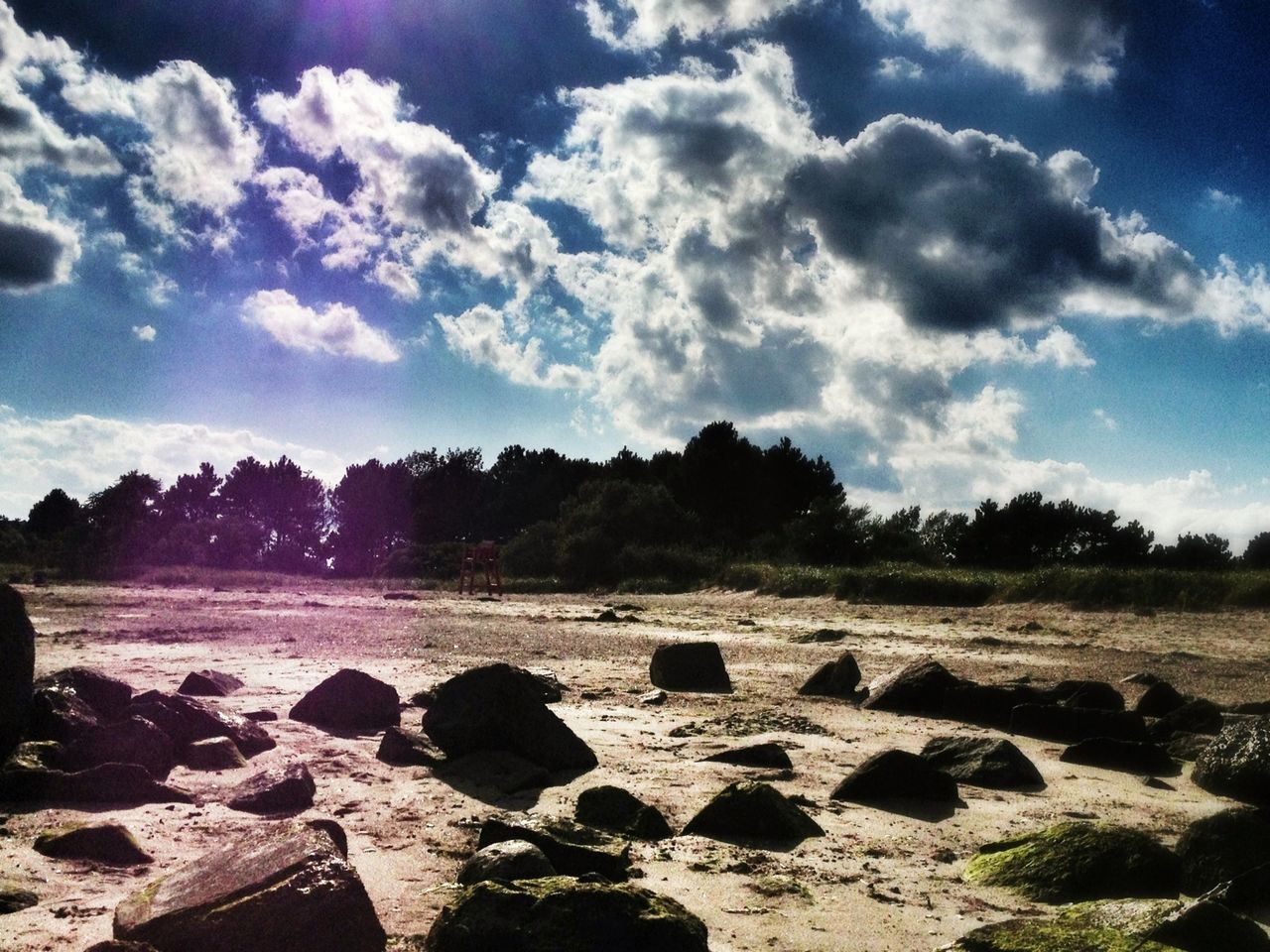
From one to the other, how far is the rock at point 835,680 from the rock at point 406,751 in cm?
451

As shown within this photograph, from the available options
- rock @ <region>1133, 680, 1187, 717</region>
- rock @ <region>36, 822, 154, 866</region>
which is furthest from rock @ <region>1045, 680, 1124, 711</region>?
rock @ <region>36, 822, 154, 866</region>

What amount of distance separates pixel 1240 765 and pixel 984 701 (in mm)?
2610

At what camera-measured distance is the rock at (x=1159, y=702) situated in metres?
8.53

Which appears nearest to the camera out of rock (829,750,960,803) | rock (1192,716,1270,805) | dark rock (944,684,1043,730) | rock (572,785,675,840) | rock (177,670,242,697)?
rock (572,785,675,840)

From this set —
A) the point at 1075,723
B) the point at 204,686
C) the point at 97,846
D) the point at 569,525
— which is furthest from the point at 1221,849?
the point at 569,525

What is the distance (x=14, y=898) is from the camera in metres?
3.43

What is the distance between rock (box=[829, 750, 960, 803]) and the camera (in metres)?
5.30

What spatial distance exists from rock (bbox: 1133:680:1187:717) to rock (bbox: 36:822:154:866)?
7.87 metres

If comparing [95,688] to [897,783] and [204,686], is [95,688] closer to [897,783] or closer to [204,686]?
[204,686]

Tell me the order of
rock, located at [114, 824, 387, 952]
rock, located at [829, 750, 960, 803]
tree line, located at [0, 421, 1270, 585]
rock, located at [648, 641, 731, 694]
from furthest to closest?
tree line, located at [0, 421, 1270, 585]
rock, located at [648, 641, 731, 694]
rock, located at [829, 750, 960, 803]
rock, located at [114, 824, 387, 952]

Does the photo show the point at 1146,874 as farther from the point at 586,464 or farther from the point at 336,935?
the point at 586,464

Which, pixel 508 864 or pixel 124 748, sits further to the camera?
pixel 124 748

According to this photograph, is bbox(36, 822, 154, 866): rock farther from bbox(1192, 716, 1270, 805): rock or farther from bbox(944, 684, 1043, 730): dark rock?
bbox(944, 684, 1043, 730): dark rock

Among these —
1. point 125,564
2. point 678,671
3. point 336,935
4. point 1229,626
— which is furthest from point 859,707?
point 125,564
